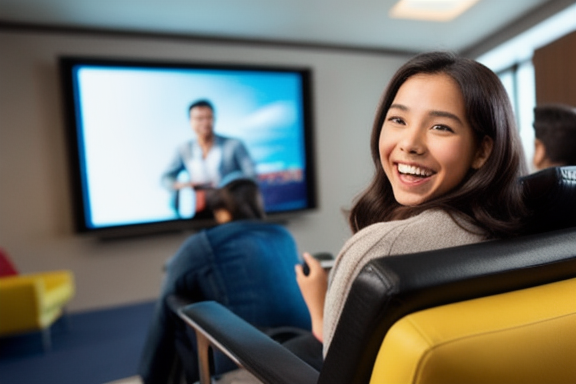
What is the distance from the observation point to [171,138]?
4133 mm

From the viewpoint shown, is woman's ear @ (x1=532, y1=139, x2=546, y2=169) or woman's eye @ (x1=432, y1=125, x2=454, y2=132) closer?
woman's eye @ (x1=432, y1=125, x2=454, y2=132)

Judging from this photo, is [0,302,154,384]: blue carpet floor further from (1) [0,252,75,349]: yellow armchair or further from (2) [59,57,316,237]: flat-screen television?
(2) [59,57,316,237]: flat-screen television

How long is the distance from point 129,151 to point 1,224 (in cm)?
123

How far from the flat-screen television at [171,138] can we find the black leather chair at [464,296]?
11.3ft

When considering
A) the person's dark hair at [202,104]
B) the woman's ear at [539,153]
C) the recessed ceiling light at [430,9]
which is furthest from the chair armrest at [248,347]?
the recessed ceiling light at [430,9]

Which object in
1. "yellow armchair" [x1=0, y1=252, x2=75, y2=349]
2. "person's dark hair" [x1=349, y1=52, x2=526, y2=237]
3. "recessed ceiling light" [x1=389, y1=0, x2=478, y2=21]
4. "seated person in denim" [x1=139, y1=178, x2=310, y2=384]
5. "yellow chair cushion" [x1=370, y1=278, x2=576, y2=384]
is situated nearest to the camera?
"yellow chair cushion" [x1=370, y1=278, x2=576, y2=384]

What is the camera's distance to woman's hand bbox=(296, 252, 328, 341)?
3.78ft

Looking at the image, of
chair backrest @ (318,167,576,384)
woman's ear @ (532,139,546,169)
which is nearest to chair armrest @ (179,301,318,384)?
chair backrest @ (318,167,576,384)

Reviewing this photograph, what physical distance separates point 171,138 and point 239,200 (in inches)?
95.4

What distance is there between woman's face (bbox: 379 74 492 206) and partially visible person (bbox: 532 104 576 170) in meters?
0.98

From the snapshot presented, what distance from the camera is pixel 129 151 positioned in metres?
3.97

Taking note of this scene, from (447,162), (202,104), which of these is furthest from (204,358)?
(202,104)

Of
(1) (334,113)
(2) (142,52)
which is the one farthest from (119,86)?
(1) (334,113)

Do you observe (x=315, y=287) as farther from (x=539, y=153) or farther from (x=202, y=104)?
(x=202, y=104)
